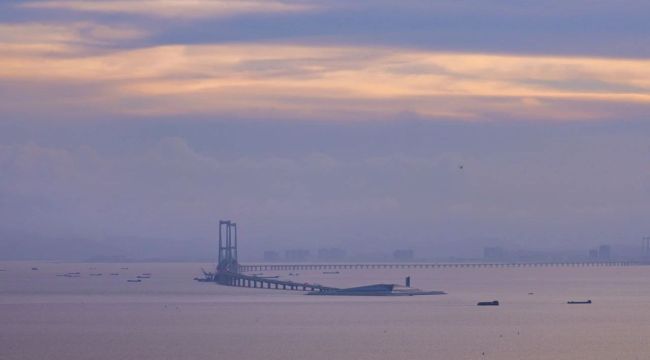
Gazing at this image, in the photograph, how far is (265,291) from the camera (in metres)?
153

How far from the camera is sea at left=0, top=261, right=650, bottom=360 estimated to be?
243 feet

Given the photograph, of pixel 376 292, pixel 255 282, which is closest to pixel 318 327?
pixel 376 292

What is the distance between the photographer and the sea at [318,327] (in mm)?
73938

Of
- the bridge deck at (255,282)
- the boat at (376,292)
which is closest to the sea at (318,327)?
the boat at (376,292)

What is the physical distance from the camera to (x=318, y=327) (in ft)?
295

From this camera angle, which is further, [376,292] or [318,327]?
[376,292]

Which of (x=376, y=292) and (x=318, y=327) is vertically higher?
(x=376, y=292)

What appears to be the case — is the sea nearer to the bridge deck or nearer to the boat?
the boat

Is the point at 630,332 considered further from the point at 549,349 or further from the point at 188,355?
the point at 188,355

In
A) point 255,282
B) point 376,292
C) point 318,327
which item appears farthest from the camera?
point 255,282

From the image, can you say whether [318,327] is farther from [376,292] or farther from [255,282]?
[255,282]

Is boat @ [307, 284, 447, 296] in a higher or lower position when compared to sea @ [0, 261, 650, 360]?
higher

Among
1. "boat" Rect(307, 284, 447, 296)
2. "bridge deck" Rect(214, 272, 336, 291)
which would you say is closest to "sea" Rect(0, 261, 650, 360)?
"boat" Rect(307, 284, 447, 296)

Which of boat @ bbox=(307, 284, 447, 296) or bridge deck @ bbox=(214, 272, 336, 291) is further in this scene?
bridge deck @ bbox=(214, 272, 336, 291)
